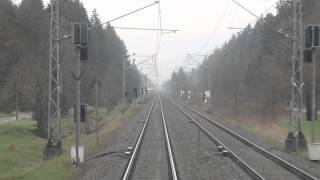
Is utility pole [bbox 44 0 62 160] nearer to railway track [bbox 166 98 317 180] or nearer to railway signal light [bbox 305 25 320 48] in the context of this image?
railway track [bbox 166 98 317 180]

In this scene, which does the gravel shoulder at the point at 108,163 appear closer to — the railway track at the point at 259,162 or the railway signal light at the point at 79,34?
the railway track at the point at 259,162

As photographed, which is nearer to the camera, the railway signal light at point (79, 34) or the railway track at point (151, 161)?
the railway track at point (151, 161)

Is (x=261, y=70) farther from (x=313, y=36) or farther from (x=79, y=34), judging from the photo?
(x=79, y=34)

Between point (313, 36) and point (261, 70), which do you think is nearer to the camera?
point (313, 36)

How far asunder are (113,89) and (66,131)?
56.3 meters

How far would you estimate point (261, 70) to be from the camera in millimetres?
93438

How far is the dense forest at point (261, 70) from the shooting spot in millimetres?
71188

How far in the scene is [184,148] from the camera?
103 ft

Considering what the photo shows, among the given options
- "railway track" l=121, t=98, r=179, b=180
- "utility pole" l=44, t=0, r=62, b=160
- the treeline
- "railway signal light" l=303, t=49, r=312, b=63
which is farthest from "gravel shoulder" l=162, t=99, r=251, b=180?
the treeline

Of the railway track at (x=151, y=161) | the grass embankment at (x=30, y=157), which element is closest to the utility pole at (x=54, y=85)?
the grass embankment at (x=30, y=157)

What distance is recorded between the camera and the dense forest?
234 ft

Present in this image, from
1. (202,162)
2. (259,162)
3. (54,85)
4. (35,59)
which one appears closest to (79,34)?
(202,162)

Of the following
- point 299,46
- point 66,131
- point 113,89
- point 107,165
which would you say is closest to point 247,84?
point 113,89

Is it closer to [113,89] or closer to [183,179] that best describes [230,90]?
[113,89]
